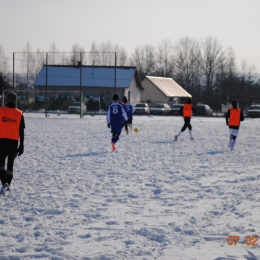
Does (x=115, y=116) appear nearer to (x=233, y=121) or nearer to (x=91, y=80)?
(x=233, y=121)

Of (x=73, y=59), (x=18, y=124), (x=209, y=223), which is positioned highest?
(x=73, y=59)

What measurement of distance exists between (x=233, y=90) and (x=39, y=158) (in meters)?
73.2

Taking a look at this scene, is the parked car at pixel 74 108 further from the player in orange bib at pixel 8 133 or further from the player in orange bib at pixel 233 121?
the player in orange bib at pixel 8 133

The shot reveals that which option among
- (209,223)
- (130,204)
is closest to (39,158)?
(130,204)

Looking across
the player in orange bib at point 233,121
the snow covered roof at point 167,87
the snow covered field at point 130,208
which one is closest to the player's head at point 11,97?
the snow covered field at point 130,208

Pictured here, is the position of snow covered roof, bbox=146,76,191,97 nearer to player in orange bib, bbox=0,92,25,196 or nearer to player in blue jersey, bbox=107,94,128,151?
player in blue jersey, bbox=107,94,128,151

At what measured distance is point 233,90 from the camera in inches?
3295

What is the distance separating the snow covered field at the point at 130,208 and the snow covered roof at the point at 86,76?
50.7m

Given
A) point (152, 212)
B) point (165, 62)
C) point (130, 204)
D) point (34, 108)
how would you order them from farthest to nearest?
point (165, 62)
point (34, 108)
point (130, 204)
point (152, 212)

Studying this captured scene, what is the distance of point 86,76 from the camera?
65.3 meters

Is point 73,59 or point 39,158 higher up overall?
point 73,59

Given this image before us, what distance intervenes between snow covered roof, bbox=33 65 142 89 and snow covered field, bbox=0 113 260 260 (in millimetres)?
50692

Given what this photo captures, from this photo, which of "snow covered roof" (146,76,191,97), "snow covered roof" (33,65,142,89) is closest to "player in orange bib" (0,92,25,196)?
"snow covered roof" (33,65,142,89)

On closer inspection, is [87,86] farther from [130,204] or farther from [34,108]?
[130,204]
